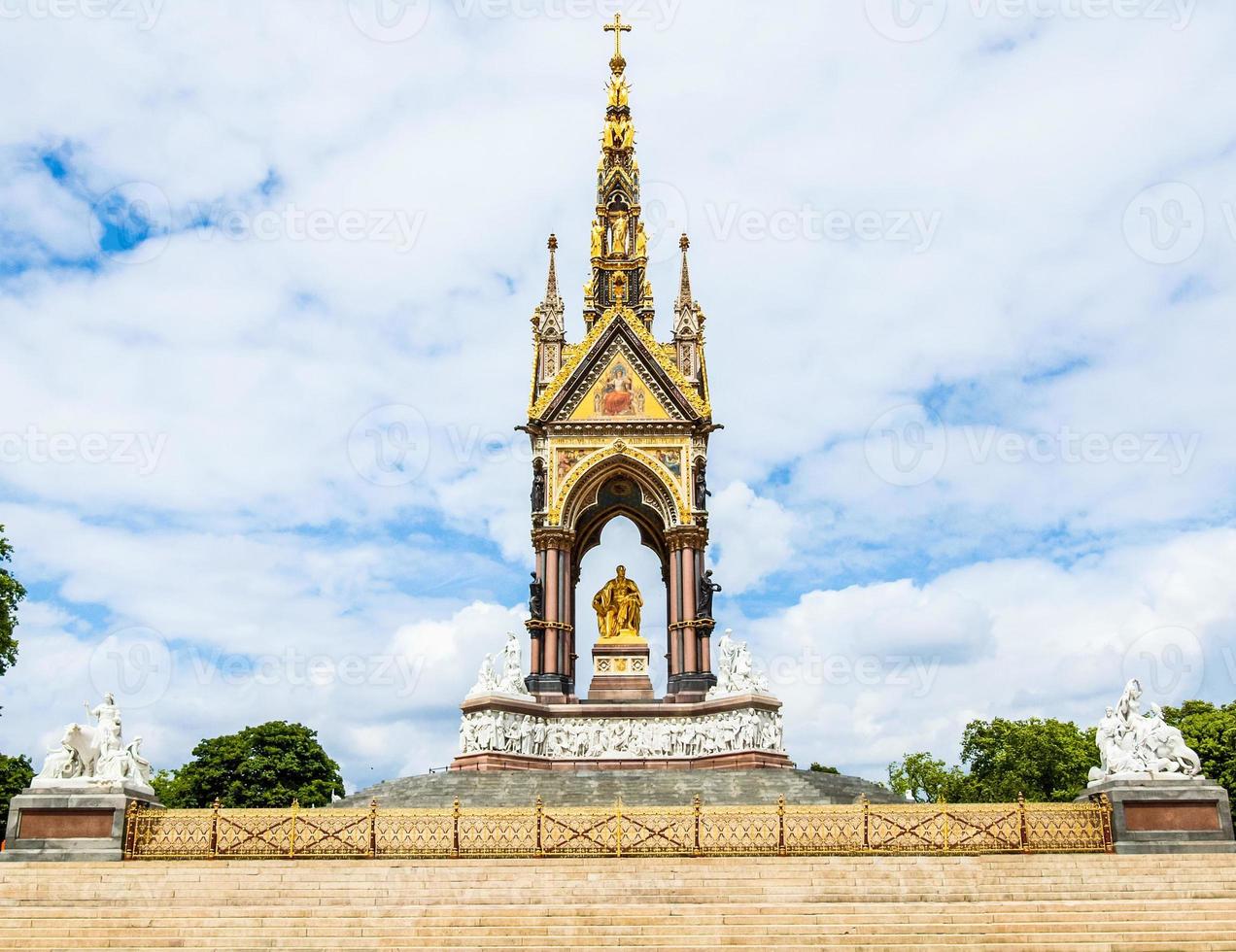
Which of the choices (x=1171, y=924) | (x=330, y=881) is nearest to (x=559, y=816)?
(x=330, y=881)

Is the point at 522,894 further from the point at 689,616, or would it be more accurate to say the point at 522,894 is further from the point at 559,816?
the point at 689,616

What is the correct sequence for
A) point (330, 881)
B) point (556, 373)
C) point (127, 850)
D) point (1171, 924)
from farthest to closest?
1. point (556, 373)
2. point (127, 850)
3. point (330, 881)
4. point (1171, 924)

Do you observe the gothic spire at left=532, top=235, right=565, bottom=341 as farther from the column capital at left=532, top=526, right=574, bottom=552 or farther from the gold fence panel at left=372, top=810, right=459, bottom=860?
the gold fence panel at left=372, top=810, right=459, bottom=860

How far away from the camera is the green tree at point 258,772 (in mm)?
52062

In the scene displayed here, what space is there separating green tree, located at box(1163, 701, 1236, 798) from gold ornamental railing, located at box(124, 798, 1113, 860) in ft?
86.8

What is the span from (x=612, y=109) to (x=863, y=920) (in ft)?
99.1

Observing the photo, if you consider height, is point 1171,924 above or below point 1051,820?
below

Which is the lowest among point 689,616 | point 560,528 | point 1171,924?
point 1171,924

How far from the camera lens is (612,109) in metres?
40.5

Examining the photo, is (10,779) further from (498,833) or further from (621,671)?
(498,833)

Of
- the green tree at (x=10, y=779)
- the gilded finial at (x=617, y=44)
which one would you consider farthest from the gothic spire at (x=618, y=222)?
the green tree at (x=10, y=779)

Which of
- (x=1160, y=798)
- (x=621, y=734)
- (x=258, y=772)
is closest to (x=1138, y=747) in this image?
(x=1160, y=798)

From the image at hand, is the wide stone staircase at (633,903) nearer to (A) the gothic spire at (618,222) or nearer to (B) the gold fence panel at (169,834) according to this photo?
(B) the gold fence panel at (169,834)

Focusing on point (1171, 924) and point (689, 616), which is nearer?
point (1171, 924)
